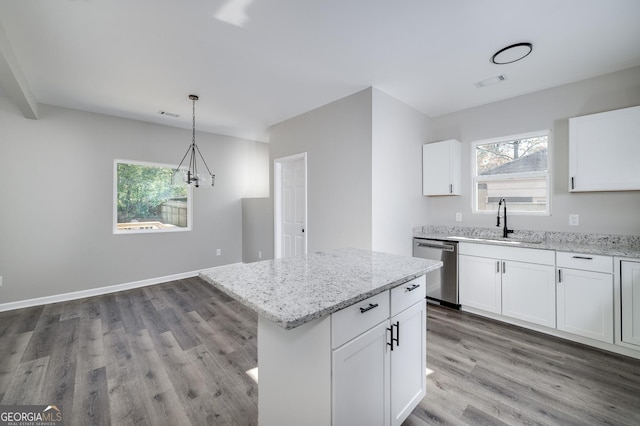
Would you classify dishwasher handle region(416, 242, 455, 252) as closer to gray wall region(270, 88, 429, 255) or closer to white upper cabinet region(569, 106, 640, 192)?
gray wall region(270, 88, 429, 255)

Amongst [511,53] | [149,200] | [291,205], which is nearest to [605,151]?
[511,53]

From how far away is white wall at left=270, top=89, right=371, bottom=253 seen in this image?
10.3 ft

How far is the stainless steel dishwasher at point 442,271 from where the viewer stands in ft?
11.0

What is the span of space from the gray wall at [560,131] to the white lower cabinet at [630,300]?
2.11 feet

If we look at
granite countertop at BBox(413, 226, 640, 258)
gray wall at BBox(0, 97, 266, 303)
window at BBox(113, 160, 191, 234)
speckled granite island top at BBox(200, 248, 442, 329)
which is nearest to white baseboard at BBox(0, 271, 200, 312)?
gray wall at BBox(0, 97, 266, 303)

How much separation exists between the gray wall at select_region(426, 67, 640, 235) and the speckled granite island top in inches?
95.5

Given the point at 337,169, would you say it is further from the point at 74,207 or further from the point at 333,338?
the point at 74,207

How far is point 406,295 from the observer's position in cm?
154

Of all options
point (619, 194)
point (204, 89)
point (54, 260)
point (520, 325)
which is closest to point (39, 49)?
point (204, 89)

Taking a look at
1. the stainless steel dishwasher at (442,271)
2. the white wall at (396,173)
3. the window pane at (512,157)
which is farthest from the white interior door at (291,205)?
A: the window pane at (512,157)

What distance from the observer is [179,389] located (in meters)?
1.97

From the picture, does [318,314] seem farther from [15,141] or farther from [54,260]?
[15,141]

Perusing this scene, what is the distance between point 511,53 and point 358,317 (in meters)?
2.72

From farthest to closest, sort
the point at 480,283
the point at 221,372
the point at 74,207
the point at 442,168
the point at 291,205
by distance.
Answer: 1. the point at 291,205
2. the point at 74,207
3. the point at 442,168
4. the point at 480,283
5. the point at 221,372
